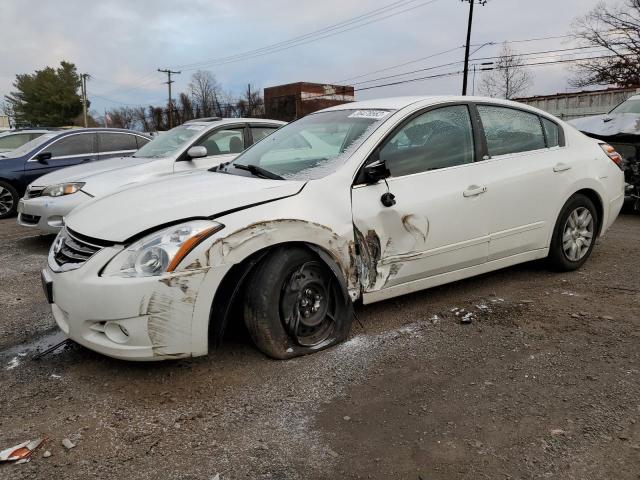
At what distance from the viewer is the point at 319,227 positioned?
3.11m

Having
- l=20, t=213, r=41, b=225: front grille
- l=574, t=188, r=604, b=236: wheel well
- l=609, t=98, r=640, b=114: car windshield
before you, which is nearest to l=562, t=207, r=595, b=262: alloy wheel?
l=574, t=188, r=604, b=236: wheel well

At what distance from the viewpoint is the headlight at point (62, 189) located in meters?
6.14

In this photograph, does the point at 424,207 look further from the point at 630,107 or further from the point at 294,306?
the point at 630,107

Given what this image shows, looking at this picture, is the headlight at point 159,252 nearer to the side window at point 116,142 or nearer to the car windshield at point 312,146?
the car windshield at point 312,146

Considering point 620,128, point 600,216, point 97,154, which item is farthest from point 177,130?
point 620,128

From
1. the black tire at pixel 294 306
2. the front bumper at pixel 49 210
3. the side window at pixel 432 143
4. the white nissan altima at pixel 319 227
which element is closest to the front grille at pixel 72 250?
the white nissan altima at pixel 319 227

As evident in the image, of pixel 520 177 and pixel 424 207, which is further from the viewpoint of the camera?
pixel 520 177

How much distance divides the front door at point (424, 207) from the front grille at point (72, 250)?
157 cm

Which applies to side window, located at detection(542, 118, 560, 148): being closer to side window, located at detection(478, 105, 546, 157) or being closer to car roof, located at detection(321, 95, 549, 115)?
side window, located at detection(478, 105, 546, 157)

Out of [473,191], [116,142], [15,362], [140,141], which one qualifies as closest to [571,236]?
[473,191]

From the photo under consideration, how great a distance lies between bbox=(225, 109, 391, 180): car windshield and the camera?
11.4 feet

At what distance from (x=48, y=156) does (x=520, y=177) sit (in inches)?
316

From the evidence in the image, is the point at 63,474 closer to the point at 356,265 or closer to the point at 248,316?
the point at 248,316

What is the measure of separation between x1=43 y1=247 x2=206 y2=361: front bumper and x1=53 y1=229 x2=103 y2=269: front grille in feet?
0.28
